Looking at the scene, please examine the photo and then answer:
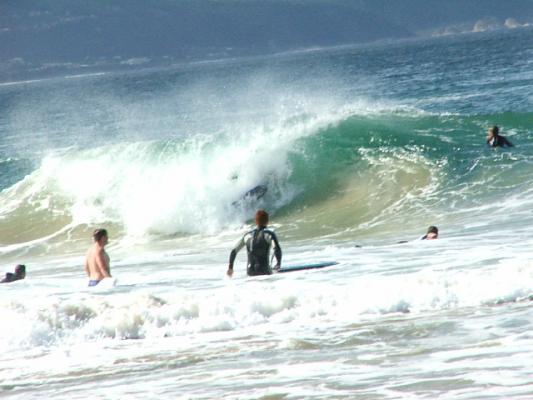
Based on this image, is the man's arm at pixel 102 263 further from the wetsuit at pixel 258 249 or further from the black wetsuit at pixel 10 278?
the black wetsuit at pixel 10 278

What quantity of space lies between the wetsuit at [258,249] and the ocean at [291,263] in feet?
0.68

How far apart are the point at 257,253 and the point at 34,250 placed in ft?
Answer: 37.2

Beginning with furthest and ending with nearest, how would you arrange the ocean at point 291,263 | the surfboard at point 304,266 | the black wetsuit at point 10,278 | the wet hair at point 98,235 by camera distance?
1. the black wetsuit at point 10,278
2. the wet hair at point 98,235
3. the surfboard at point 304,266
4. the ocean at point 291,263

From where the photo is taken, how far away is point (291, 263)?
1681cm

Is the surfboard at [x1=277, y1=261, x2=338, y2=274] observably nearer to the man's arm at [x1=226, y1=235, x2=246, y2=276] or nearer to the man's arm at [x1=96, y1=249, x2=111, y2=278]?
the man's arm at [x1=226, y1=235, x2=246, y2=276]

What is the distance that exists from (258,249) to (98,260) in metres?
2.30

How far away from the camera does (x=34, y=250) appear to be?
81.3 feet

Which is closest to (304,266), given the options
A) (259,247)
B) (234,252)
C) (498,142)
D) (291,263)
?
(259,247)

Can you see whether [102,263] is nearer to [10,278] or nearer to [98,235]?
[98,235]

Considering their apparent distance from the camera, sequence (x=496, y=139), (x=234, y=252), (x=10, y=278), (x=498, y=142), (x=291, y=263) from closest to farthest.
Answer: (x=234, y=252) → (x=291, y=263) → (x=10, y=278) → (x=496, y=139) → (x=498, y=142)

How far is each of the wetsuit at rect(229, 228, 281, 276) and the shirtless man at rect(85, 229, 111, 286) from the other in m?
1.87

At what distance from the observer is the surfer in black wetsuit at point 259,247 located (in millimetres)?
14312

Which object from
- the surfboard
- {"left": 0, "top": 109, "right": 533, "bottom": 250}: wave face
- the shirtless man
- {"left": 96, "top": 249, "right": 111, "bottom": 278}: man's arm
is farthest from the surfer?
{"left": 0, "top": 109, "right": 533, "bottom": 250}: wave face

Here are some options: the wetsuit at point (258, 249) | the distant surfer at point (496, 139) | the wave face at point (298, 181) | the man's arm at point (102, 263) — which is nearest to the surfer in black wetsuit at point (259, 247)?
the wetsuit at point (258, 249)
